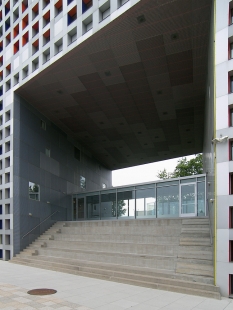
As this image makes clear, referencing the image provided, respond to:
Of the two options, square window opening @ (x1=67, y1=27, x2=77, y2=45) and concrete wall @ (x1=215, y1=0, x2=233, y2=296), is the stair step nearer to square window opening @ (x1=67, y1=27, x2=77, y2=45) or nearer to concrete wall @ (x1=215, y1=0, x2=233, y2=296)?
concrete wall @ (x1=215, y1=0, x2=233, y2=296)

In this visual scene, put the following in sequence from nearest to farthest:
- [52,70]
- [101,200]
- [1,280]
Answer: [1,280] < [52,70] < [101,200]

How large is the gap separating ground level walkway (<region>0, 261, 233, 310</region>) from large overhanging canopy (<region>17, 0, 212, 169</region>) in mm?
10623

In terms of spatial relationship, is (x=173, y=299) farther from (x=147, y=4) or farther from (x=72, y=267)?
(x=147, y=4)

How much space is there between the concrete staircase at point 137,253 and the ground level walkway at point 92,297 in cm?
56

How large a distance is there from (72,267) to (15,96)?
11334mm

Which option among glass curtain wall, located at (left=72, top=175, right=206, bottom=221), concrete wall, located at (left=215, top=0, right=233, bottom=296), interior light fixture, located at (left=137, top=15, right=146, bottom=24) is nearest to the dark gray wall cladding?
glass curtain wall, located at (left=72, top=175, right=206, bottom=221)

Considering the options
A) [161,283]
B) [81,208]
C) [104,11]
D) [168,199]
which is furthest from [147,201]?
[104,11]

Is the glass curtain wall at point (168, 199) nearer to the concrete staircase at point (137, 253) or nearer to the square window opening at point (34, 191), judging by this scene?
the concrete staircase at point (137, 253)

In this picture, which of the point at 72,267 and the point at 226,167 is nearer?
the point at 226,167

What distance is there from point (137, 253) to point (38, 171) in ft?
33.7

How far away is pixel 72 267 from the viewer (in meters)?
13.4

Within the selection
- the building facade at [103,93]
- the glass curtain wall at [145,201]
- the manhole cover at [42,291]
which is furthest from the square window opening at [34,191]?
the manhole cover at [42,291]

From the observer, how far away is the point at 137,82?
57.7 feet

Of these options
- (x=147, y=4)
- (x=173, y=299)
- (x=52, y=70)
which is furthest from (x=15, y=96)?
(x=173, y=299)
